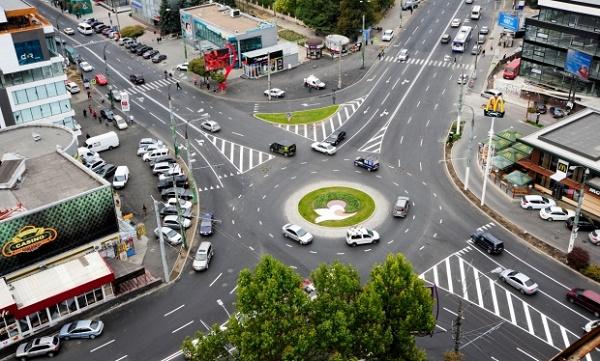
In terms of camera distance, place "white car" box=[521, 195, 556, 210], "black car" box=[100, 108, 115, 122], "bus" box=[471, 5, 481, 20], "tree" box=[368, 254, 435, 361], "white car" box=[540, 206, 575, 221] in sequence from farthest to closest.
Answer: "bus" box=[471, 5, 481, 20]
"black car" box=[100, 108, 115, 122]
"white car" box=[521, 195, 556, 210]
"white car" box=[540, 206, 575, 221]
"tree" box=[368, 254, 435, 361]

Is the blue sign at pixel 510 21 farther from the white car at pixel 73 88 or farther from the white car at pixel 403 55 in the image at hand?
the white car at pixel 73 88

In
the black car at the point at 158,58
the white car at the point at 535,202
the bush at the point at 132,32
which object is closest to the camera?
the white car at the point at 535,202

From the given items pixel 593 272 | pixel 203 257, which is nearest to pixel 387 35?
pixel 593 272

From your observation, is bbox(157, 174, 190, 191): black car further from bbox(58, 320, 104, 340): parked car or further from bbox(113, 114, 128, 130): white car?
bbox(58, 320, 104, 340): parked car

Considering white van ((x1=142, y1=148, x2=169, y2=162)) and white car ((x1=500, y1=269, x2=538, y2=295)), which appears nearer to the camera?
white car ((x1=500, y1=269, x2=538, y2=295))

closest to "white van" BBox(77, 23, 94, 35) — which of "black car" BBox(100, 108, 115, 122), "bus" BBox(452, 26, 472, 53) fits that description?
"black car" BBox(100, 108, 115, 122)

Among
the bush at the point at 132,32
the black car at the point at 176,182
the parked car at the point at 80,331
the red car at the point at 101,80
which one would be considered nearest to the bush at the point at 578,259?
the black car at the point at 176,182

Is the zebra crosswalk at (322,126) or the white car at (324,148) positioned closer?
the white car at (324,148)
